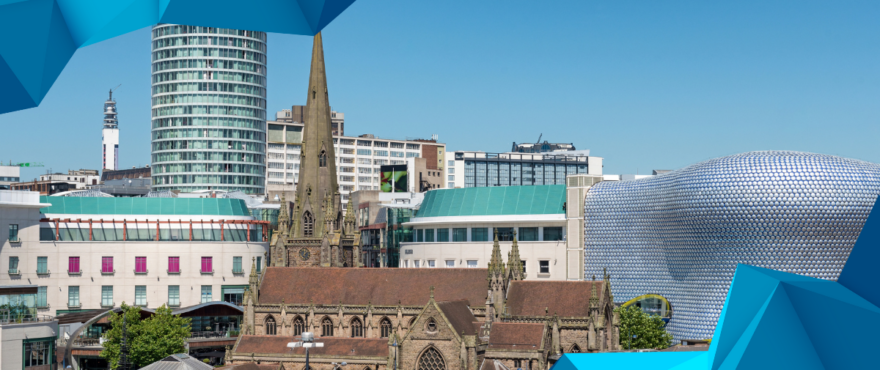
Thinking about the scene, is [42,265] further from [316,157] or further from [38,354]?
[38,354]

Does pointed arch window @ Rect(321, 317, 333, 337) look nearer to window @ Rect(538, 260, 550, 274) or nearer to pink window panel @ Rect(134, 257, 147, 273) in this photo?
pink window panel @ Rect(134, 257, 147, 273)

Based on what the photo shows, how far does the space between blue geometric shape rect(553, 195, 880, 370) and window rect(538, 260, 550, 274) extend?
107 m

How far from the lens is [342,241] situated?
92875mm

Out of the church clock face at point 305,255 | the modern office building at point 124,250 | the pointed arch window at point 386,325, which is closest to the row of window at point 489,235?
the modern office building at point 124,250

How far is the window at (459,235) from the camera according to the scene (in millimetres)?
125812

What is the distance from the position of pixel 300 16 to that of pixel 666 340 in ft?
316

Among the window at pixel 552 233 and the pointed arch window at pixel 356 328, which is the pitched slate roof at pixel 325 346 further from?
the window at pixel 552 233

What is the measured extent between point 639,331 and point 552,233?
29051 millimetres

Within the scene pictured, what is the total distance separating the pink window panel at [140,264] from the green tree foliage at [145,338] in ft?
70.4

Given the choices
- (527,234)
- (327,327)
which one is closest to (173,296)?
(327,327)

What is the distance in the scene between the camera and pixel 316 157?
316ft

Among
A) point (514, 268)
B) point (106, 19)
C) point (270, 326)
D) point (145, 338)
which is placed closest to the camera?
point (106, 19)

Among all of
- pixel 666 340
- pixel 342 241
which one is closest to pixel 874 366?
pixel 342 241

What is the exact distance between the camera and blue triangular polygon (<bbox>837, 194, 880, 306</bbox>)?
11609 mm
